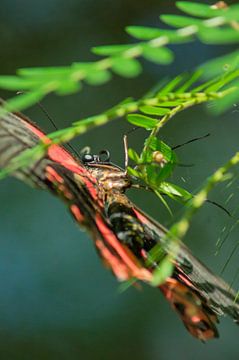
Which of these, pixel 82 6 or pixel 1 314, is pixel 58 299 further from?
pixel 82 6

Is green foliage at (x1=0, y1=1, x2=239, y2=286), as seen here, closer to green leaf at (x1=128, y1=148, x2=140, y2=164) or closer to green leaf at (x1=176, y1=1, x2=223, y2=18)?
green leaf at (x1=176, y1=1, x2=223, y2=18)

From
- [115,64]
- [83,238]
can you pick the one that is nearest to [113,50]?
[115,64]

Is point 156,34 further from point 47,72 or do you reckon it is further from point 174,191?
point 174,191

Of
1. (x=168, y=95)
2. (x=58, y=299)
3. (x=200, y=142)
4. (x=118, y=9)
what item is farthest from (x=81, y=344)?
(x=168, y=95)

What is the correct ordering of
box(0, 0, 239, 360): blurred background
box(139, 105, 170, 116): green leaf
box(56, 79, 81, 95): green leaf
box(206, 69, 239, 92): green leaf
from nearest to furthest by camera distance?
1. box(56, 79, 81, 95): green leaf
2. box(206, 69, 239, 92): green leaf
3. box(139, 105, 170, 116): green leaf
4. box(0, 0, 239, 360): blurred background

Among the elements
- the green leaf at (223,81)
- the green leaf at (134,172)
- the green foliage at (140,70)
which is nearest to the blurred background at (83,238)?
the green leaf at (134,172)

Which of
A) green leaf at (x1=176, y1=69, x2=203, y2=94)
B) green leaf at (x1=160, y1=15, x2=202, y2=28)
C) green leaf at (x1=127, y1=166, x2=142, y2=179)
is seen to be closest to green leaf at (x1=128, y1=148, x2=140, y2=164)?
green leaf at (x1=127, y1=166, x2=142, y2=179)
